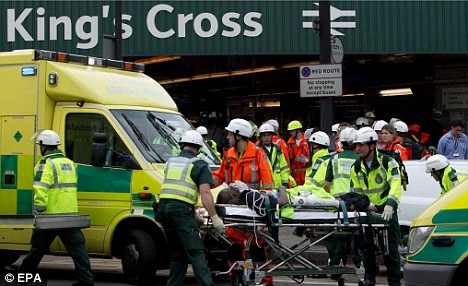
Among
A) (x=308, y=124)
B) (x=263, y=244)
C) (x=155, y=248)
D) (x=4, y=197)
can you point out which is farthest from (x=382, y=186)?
(x=308, y=124)

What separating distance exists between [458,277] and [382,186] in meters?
3.26

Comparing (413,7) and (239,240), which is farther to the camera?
(413,7)

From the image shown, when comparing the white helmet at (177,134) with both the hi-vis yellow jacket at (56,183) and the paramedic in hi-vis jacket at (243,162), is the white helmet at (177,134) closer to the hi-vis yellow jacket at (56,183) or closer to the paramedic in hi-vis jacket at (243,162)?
the paramedic in hi-vis jacket at (243,162)

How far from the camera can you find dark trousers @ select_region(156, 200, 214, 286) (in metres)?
9.41

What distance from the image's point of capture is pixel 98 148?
449 inches

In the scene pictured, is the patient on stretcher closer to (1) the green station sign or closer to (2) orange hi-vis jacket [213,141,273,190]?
(2) orange hi-vis jacket [213,141,273,190]

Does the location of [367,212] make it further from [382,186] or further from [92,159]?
[92,159]

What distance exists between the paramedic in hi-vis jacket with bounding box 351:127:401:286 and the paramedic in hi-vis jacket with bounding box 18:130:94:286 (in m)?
3.24

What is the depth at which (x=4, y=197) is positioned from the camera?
39.6 ft

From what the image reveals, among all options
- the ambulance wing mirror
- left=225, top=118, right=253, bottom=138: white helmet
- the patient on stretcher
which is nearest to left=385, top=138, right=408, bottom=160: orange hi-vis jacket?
left=225, top=118, right=253, bottom=138: white helmet

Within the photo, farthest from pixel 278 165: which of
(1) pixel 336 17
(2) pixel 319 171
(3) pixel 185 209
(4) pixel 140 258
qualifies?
(1) pixel 336 17

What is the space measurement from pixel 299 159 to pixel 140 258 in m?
6.69

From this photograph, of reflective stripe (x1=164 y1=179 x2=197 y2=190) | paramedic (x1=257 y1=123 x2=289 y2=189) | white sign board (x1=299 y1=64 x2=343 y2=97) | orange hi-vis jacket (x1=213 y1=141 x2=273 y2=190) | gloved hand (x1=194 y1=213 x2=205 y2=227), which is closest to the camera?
reflective stripe (x1=164 y1=179 x2=197 y2=190)

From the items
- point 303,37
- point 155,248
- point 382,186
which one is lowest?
point 155,248
